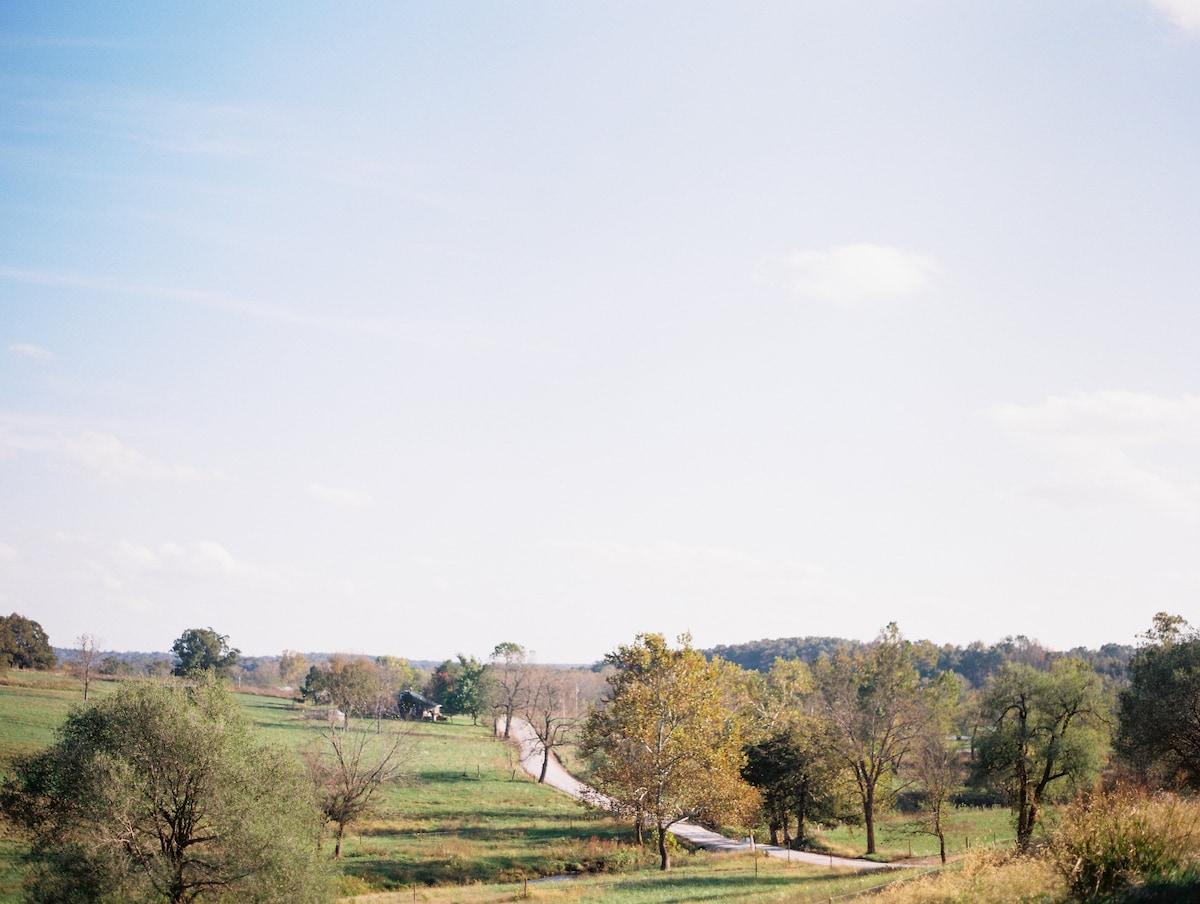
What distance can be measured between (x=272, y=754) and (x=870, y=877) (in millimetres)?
27297

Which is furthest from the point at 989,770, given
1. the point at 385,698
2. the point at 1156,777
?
the point at 385,698

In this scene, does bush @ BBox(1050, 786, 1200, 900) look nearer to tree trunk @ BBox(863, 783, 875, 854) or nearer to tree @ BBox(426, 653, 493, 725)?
tree trunk @ BBox(863, 783, 875, 854)

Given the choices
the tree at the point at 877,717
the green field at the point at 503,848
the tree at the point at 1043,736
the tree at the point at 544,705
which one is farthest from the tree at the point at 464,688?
the tree at the point at 1043,736

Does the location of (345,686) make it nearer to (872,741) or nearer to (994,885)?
(872,741)

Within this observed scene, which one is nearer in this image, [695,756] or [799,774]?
[695,756]

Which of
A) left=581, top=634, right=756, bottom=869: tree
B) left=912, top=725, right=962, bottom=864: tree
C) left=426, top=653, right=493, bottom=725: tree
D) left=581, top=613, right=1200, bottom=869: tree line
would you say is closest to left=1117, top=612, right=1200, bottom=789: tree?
left=581, top=613, right=1200, bottom=869: tree line

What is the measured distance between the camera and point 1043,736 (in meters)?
40.9

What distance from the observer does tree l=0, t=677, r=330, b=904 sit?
28.1 meters

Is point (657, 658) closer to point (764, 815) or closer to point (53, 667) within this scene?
point (764, 815)

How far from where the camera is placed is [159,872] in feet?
93.0

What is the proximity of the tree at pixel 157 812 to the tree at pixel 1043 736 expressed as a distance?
34394 mm

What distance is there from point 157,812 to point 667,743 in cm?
2612

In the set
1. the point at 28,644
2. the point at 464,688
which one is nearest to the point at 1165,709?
the point at 464,688

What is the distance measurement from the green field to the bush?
13097 mm
